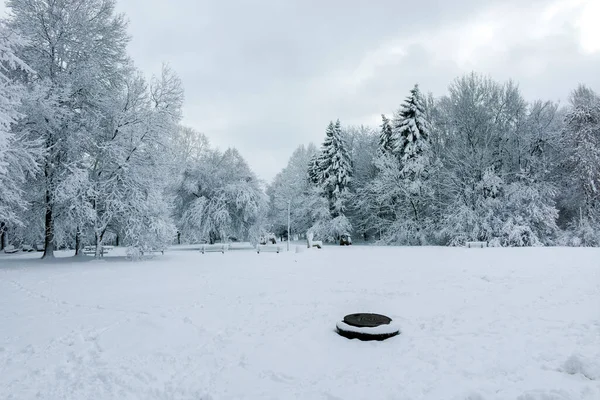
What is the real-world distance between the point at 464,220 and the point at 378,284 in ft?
64.7

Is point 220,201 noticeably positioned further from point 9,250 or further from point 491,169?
point 491,169

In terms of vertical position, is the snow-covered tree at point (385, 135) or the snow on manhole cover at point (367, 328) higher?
the snow-covered tree at point (385, 135)

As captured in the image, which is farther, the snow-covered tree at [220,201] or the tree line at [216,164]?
the snow-covered tree at [220,201]

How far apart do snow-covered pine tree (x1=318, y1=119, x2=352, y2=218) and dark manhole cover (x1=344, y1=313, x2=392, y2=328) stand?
31528 millimetres

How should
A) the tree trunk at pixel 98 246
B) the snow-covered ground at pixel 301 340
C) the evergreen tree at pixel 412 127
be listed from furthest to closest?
1. the evergreen tree at pixel 412 127
2. the tree trunk at pixel 98 246
3. the snow-covered ground at pixel 301 340

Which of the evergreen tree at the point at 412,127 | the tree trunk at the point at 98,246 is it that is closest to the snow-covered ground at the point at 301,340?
the tree trunk at the point at 98,246

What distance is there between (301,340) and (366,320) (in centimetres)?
135

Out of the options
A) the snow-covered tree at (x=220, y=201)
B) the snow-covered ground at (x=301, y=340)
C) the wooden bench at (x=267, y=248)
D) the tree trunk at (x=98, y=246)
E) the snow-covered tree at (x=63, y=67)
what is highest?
the snow-covered tree at (x=63, y=67)

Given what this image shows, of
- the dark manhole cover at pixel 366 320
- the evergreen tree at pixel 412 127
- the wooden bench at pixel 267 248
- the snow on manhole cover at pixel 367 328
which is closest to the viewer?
the snow on manhole cover at pixel 367 328

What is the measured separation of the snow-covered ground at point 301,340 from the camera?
A: 4348 mm

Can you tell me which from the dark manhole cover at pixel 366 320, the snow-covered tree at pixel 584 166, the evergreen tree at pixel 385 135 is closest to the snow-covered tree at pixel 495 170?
the snow-covered tree at pixel 584 166

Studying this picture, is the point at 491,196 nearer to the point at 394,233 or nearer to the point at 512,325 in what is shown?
the point at 394,233

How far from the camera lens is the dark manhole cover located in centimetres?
635

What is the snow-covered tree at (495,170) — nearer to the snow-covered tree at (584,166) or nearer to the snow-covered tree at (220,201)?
the snow-covered tree at (584,166)
